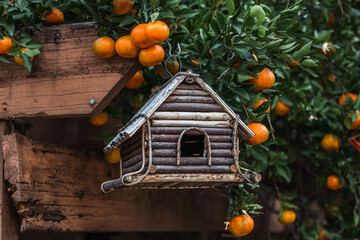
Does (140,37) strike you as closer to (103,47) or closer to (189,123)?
(103,47)

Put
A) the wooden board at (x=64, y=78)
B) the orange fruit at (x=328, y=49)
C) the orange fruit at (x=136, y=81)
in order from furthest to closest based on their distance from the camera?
1. the orange fruit at (x=328, y=49)
2. the orange fruit at (x=136, y=81)
3. the wooden board at (x=64, y=78)

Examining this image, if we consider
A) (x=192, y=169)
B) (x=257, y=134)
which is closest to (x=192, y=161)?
(x=192, y=169)

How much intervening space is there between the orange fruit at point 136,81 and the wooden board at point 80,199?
0.39 m

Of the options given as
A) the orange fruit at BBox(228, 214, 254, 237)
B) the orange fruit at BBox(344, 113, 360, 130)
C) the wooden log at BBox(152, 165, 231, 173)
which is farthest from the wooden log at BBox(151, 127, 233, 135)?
the orange fruit at BBox(344, 113, 360, 130)

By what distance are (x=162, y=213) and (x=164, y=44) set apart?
3.37ft

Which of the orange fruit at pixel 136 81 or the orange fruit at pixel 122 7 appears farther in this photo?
the orange fruit at pixel 136 81

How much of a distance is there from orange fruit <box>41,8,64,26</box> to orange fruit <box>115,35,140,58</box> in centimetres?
32

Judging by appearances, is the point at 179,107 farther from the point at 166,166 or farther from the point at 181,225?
the point at 181,225

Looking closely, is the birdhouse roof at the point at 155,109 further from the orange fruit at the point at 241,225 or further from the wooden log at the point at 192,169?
the orange fruit at the point at 241,225

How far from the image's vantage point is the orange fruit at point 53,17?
1.85 m

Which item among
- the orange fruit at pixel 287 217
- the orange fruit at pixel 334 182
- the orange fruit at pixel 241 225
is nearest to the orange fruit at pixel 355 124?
the orange fruit at pixel 334 182

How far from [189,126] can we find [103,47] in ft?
1.34

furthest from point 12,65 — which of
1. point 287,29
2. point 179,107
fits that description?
point 287,29

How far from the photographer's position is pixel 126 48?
166cm
